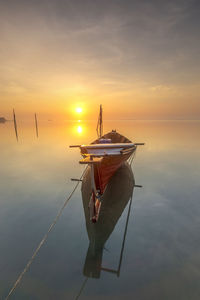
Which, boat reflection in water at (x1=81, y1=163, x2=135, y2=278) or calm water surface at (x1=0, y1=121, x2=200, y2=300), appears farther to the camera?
boat reflection in water at (x1=81, y1=163, x2=135, y2=278)

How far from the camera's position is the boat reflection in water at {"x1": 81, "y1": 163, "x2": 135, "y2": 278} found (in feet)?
22.7

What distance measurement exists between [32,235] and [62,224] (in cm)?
186

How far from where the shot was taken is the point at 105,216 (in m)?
10.1

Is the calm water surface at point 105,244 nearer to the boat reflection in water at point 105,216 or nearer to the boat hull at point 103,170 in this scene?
the boat reflection in water at point 105,216

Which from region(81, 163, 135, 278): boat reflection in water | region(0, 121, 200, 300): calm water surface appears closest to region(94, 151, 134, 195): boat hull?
region(81, 163, 135, 278): boat reflection in water

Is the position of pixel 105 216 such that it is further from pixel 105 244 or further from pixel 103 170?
pixel 103 170

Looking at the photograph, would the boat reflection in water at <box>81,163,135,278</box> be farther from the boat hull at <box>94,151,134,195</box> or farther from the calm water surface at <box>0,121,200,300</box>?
the boat hull at <box>94,151,134,195</box>

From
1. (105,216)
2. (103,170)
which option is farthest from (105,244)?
(103,170)

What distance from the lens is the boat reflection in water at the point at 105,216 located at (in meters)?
6.91

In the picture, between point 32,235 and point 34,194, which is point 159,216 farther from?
point 34,194

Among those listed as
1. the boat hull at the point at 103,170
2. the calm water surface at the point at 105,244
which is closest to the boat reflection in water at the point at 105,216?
the calm water surface at the point at 105,244

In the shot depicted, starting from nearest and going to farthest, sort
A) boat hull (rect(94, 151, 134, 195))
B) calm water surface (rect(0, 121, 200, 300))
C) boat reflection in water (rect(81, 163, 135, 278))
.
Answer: calm water surface (rect(0, 121, 200, 300)), boat reflection in water (rect(81, 163, 135, 278)), boat hull (rect(94, 151, 134, 195))

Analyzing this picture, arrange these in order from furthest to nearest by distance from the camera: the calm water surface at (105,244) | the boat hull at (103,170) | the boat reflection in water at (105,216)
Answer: the boat hull at (103,170) → the boat reflection in water at (105,216) → the calm water surface at (105,244)

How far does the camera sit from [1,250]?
297 inches
